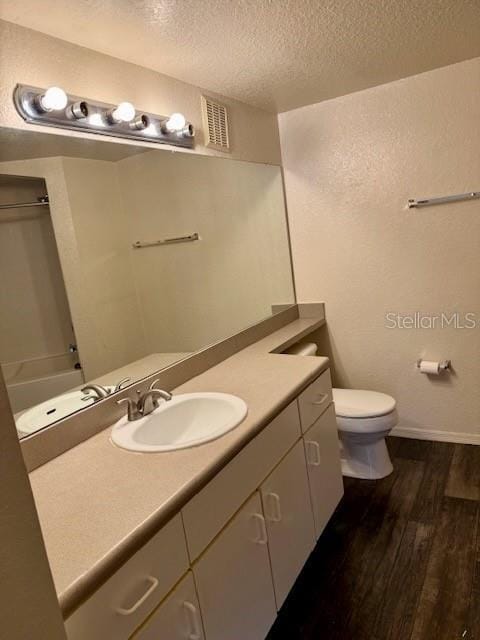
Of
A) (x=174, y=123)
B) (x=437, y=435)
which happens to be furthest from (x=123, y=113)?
(x=437, y=435)

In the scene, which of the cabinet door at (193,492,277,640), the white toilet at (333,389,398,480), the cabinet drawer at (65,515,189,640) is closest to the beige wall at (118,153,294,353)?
the white toilet at (333,389,398,480)

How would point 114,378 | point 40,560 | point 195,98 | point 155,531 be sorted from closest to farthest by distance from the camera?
point 40,560 → point 155,531 → point 114,378 → point 195,98

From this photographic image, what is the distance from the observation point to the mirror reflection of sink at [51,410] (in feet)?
4.38

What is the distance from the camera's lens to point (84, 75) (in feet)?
5.07

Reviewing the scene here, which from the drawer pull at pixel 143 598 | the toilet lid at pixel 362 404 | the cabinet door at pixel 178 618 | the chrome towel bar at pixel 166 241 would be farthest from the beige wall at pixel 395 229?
the drawer pull at pixel 143 598

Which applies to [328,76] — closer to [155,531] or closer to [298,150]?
[298,150]

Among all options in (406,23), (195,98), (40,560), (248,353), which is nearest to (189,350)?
(248,353)

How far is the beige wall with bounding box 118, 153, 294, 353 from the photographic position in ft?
6.40

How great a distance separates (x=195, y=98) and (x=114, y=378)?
140cm

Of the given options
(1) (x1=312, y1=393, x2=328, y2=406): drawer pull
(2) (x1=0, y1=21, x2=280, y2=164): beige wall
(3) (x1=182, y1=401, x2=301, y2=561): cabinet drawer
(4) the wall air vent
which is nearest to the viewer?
(3) (x1=182, y1=401, x2=301, y2=561): cabinet drawer

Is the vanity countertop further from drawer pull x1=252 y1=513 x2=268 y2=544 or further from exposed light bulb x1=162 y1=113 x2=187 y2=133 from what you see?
exposed light bulb x1=162 y1=113 x2=187 y2=133

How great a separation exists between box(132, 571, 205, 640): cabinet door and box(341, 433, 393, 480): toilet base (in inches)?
57.5

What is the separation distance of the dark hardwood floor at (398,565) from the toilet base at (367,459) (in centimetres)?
5

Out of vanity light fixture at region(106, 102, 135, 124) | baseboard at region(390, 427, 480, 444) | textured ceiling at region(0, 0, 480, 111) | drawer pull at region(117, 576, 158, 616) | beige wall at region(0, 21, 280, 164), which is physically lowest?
baseboard at region(390, 427, 480, 444)
